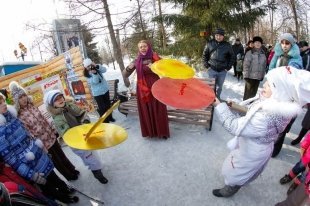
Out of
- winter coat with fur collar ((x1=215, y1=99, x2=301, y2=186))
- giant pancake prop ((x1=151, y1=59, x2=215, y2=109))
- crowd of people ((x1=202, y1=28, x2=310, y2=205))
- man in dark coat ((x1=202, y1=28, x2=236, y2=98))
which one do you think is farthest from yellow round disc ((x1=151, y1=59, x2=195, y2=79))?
man in dark coat ((x1=202, y1=28, x2=236, y2=98))

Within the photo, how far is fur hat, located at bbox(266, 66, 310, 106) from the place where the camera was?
2.33 m

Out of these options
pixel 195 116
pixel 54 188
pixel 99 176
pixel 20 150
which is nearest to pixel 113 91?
pixel 195 116

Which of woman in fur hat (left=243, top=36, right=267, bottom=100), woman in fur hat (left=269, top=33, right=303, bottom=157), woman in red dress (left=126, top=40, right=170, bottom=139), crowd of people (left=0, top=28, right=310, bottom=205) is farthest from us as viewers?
woman in fur hat (left=243, top=36, right=267, bottom=100)

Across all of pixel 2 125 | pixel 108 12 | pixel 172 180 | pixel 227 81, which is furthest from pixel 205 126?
pixel 108 12

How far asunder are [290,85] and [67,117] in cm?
273

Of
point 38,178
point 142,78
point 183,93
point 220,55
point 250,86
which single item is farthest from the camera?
point 220,55

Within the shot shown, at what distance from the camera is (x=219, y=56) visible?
19.9ft

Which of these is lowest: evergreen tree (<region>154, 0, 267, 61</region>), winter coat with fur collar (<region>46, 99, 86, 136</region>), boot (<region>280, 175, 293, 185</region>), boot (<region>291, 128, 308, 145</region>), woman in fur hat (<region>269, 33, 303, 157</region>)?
boot (<region>280, 175, 293, 185</region>)

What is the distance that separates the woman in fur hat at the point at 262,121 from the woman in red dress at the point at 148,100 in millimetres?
1857

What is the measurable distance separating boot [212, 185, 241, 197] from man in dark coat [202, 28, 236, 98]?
3428 millimetres

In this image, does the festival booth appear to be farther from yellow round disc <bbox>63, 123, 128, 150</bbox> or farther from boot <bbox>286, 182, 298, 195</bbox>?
boot <bbox>286, 182, 298, 195</bbox>

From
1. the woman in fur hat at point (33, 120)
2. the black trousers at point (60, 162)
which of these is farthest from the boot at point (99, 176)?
the woman in fur hat at point (33, 120)

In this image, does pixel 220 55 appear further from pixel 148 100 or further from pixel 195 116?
pixel 148 100

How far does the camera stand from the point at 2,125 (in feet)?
9.00
